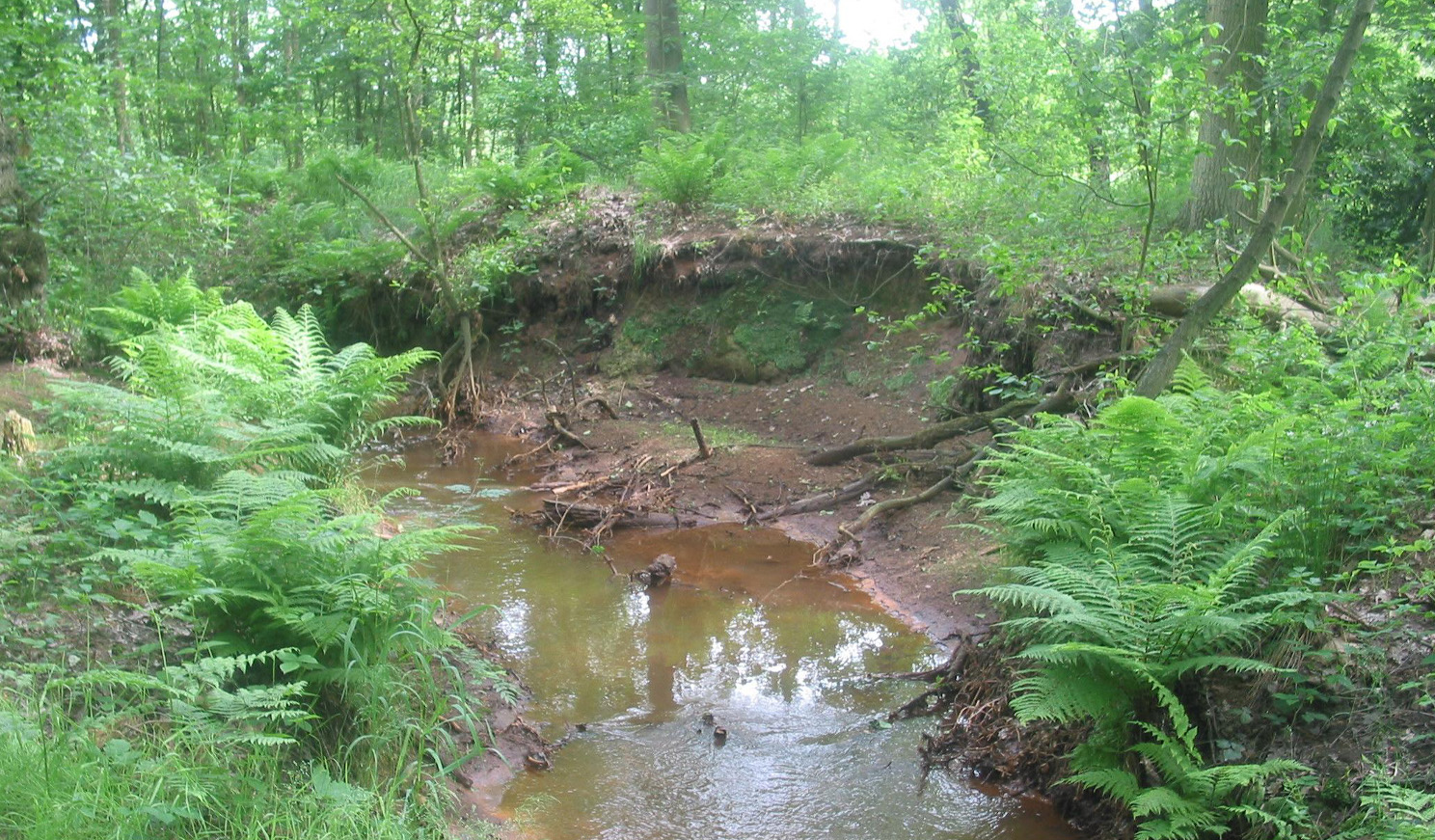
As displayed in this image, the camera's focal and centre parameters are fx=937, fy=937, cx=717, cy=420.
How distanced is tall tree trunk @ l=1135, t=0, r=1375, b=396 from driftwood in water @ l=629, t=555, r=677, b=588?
3406 millimetres

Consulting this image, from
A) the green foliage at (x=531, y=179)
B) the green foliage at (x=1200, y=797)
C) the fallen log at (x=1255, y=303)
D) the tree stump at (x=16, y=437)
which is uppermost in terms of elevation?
the green foliage at (x=531, y=179)

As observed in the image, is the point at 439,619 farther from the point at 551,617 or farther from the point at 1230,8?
the point at 1230,8

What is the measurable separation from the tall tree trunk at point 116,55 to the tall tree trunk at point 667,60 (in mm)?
7826

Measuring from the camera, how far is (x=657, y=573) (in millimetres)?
6719

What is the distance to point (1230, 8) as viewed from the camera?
8055 millimetres

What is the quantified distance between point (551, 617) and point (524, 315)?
7375 millimetres

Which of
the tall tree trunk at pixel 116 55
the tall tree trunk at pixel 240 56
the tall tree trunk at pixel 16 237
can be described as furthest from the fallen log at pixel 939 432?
the tall tree trunk at pixel 240 56

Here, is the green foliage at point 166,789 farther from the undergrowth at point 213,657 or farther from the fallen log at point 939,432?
the fallen log at point 939,432

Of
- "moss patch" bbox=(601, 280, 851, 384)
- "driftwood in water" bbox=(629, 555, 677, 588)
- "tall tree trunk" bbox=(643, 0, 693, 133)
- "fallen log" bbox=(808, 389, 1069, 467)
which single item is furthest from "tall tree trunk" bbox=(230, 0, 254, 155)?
"driftwood in water" bbox=(629, 555, 677, 588)

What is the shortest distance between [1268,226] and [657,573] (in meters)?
4.48

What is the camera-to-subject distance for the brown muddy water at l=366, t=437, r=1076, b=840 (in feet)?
13.1

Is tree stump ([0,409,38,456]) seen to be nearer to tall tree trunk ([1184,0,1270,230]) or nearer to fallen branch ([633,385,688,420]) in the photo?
fallen branch ([633,385,688,420])

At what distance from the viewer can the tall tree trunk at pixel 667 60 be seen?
15.2m

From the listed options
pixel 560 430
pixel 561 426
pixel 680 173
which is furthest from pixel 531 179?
pixel 560 430
